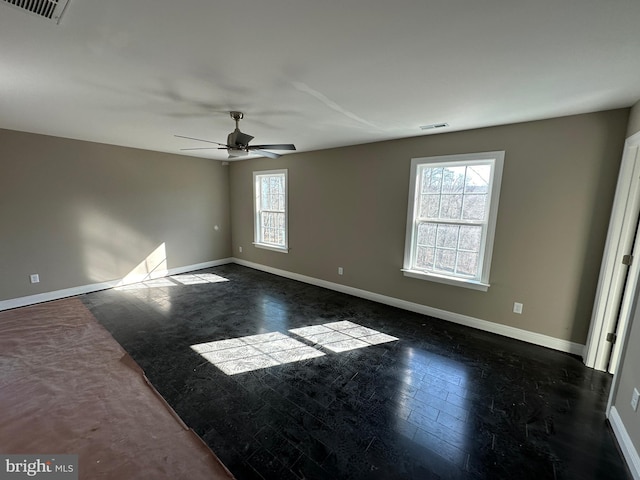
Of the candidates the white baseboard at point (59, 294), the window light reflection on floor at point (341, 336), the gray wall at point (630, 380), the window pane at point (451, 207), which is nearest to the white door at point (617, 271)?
the gray wall at point (630, 380)

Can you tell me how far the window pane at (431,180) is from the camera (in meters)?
3.47

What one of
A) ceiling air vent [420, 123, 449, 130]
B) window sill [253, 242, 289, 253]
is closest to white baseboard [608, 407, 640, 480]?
ceiling air vent [420, 123, 449, 130]

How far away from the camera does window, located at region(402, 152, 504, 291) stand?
313 centimetres

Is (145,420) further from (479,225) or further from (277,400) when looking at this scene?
(479,225)

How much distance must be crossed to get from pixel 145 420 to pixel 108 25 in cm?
247

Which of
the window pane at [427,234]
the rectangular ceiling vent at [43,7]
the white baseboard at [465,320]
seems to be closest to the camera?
the rectangular ceiling vent at [43,7]

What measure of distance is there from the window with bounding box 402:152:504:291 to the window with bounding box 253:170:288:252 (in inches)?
103

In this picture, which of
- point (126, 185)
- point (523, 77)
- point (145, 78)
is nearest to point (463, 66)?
point (523, 77)

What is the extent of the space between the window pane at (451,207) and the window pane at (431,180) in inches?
6.6

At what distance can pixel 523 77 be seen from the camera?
6.02ft

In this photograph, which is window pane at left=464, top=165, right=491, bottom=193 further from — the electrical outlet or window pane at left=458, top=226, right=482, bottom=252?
the electrical outlet

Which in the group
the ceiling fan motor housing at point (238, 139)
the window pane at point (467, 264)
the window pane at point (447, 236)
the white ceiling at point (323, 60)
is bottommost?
the window pane at point (467, 264)

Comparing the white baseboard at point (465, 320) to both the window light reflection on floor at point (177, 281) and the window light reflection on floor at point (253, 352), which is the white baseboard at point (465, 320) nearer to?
the window light reflection on floor at point (253, 352)

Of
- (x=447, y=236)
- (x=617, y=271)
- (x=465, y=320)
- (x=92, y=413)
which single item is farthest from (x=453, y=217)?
(x=92, y=413)
